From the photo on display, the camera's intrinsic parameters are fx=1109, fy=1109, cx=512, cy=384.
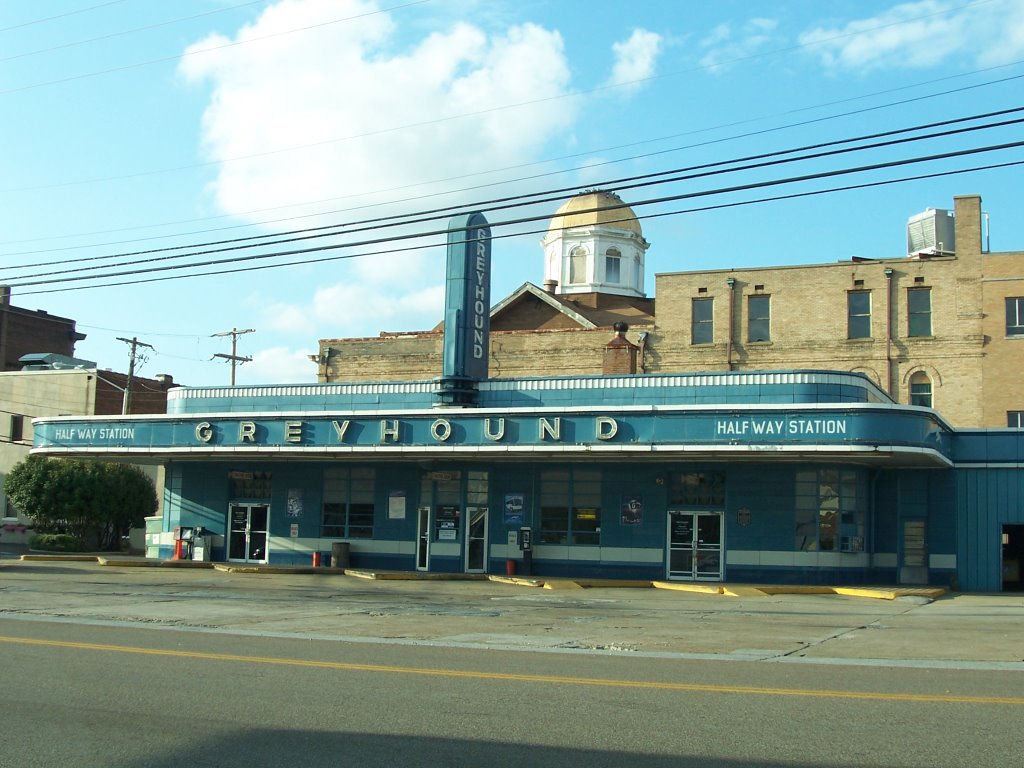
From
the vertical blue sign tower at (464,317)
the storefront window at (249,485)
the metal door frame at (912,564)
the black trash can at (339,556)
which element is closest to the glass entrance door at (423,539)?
the black trash can at (339,556)

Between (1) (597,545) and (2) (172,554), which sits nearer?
(1) (597,545)

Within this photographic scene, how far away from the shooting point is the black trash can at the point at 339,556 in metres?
33.8

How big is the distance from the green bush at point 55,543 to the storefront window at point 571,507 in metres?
22.7

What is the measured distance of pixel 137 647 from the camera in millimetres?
14477

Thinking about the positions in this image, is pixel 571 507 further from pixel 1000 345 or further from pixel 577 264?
pixel 577 264

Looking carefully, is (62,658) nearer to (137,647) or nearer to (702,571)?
(137,647)

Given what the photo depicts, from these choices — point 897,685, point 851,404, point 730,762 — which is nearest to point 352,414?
point 851,404

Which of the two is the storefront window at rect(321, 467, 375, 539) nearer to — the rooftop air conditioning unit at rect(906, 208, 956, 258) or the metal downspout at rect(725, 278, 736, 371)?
the metal downspout at rect(725, 278, 736, 371)

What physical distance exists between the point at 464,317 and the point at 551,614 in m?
12.7

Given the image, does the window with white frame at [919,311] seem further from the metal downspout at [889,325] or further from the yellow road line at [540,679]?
the yellow road line at [540,679]

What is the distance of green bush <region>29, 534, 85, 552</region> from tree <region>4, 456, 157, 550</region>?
3.70ft

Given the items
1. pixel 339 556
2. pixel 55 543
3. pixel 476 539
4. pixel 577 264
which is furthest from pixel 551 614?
pixel 577 264

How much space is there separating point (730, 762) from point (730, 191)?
1257 centimetres

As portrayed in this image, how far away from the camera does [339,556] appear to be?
111 ft
